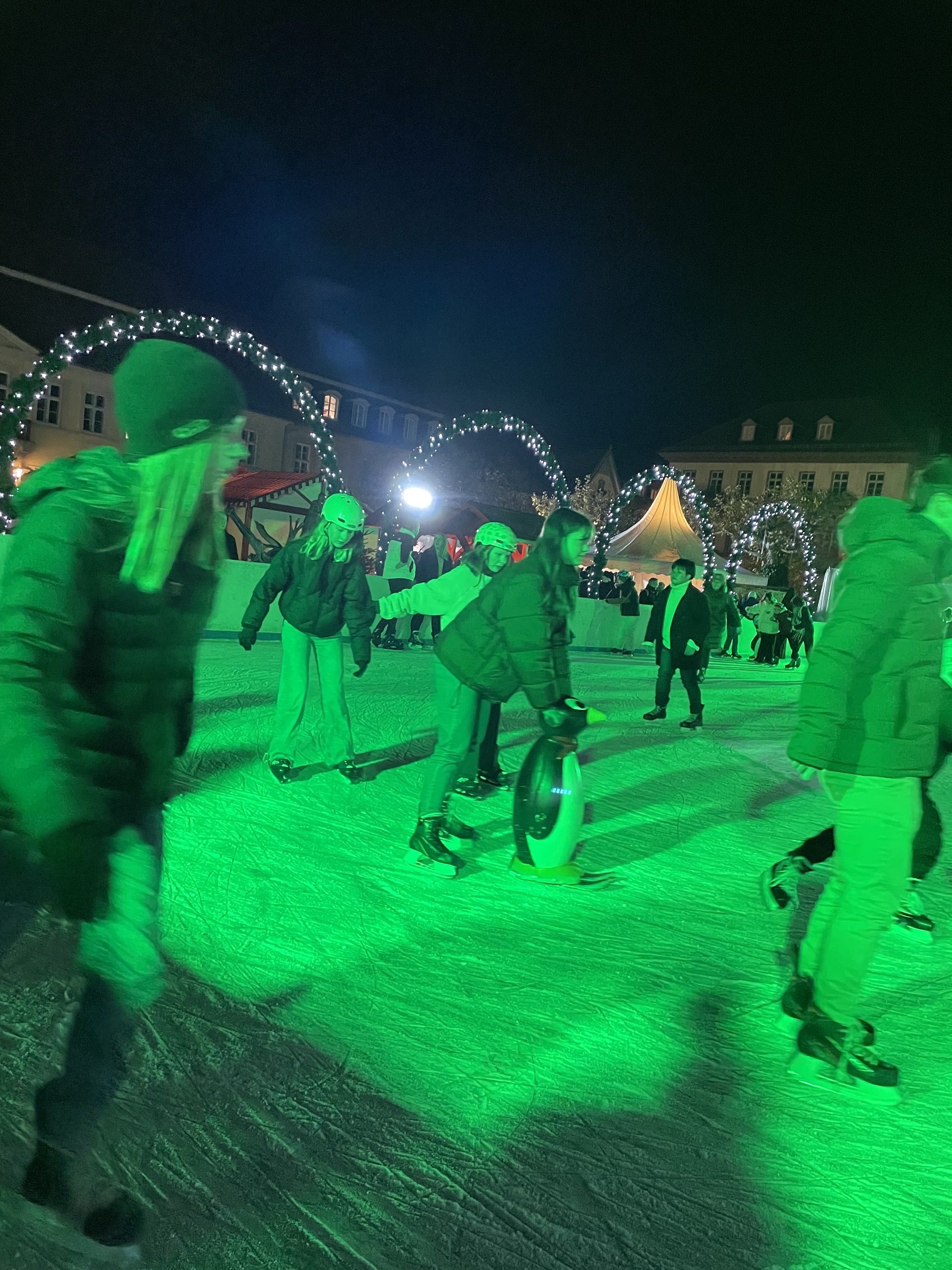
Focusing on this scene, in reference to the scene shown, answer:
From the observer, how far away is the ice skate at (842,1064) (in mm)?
2734

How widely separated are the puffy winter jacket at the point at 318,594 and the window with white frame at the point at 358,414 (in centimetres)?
4140

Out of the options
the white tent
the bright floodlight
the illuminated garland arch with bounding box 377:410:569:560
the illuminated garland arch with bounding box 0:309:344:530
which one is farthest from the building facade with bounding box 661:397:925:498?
the illuminated garland arch with bounding box 0:309:344:530

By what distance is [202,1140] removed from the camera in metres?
2.19

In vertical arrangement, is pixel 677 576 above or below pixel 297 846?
above

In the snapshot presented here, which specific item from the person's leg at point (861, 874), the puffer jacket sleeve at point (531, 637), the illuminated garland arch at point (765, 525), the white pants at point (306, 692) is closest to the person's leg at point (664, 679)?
the white pants at point (306, 692)

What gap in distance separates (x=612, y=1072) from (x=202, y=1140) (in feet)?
3.82

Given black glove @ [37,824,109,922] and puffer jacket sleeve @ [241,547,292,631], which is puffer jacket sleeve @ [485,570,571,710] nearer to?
puffer jacket sleeve @ [241,547,292,631]

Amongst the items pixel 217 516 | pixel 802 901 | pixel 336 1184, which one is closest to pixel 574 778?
pixel 802 901

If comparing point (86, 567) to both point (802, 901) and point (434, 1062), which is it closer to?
point (434, 1062)

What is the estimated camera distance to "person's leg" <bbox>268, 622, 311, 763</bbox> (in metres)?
5.93

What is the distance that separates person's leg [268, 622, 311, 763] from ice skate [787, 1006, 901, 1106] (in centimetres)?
377

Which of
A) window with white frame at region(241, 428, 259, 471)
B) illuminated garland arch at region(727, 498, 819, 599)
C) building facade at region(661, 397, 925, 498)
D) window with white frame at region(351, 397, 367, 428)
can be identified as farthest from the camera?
building facade at region(661, 397, 925, 498)

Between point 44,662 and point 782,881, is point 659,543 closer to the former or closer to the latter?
point 782,881

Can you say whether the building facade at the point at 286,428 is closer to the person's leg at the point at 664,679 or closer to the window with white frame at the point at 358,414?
the window with white frame at the point at 358,414
